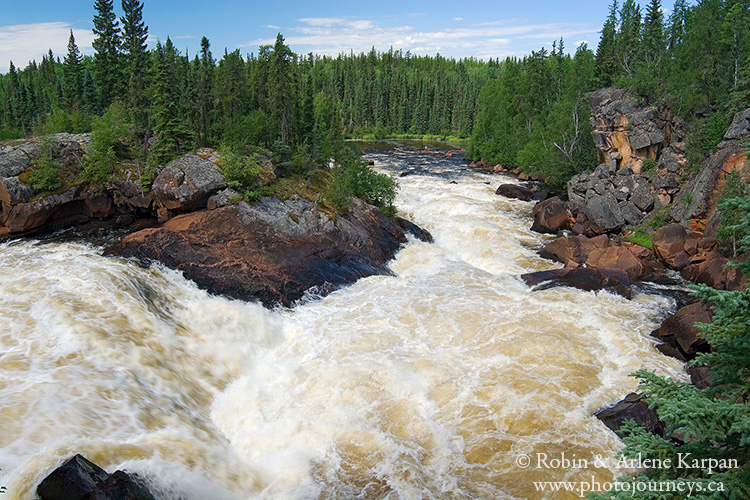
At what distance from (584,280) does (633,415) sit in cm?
1104

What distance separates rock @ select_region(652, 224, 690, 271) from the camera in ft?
89.8

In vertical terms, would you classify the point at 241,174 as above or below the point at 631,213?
above

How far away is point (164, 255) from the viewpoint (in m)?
22.5

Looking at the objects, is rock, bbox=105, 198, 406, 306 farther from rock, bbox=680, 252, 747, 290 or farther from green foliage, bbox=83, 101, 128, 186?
rock, bbox=680, 252, 747, 290

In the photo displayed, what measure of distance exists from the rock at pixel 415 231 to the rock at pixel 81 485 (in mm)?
24400

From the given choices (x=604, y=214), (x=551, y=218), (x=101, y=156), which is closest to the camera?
(x=101, y=156)

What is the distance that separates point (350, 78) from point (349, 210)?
127 metres

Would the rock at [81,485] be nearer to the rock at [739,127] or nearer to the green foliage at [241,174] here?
the green foliage at [241,174]

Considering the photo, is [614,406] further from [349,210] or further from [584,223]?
[584,223]

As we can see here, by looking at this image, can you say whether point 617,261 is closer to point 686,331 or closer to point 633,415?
point 686,331

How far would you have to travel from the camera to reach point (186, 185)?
25.4 meters

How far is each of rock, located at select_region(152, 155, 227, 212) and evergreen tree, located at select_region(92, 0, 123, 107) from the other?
25.9 m

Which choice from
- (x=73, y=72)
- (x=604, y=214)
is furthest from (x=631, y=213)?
(x=73, y=72)

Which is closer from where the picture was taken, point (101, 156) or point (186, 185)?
point (186, 185)
